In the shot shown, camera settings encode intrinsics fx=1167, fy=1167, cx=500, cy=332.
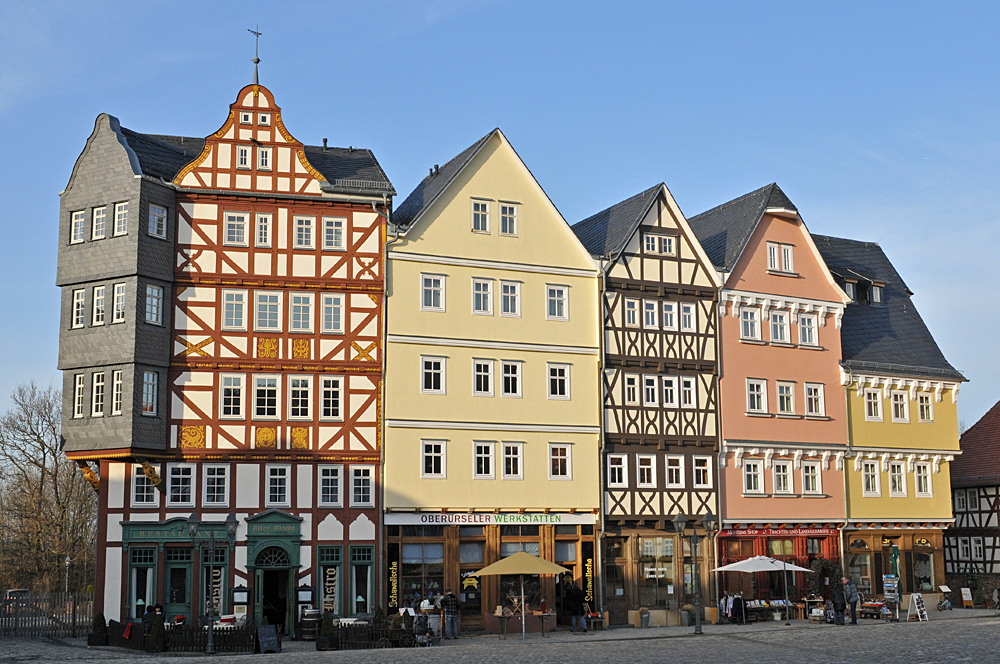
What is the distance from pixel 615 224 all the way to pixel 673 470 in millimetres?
9616

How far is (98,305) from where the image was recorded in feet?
119

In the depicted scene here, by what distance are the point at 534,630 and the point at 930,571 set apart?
1911cm

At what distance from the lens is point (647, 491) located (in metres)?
41.1

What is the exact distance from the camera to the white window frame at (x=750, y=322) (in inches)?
1727

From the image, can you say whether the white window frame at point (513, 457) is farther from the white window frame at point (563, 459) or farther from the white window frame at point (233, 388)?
the white window frame at point (233, 388)

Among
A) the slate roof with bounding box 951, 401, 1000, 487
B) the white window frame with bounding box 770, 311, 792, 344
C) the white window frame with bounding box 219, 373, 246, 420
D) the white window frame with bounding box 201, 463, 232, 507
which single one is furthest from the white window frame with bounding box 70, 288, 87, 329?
the slate roof with bounding box 951, 401, 1000, 487

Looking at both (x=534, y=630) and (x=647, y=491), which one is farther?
(x=647, y=491)

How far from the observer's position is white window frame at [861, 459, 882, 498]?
4534 cm

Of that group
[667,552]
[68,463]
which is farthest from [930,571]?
[68,463]

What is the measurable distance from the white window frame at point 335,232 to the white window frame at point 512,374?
22.0 feet

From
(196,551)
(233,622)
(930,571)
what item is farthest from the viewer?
(930,571)

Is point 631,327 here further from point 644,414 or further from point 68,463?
point 68,463

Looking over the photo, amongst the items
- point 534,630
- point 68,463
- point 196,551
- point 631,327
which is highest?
point 631,327

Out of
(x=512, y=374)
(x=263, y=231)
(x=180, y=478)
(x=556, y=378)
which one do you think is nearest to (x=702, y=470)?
(x=556, y=378)
